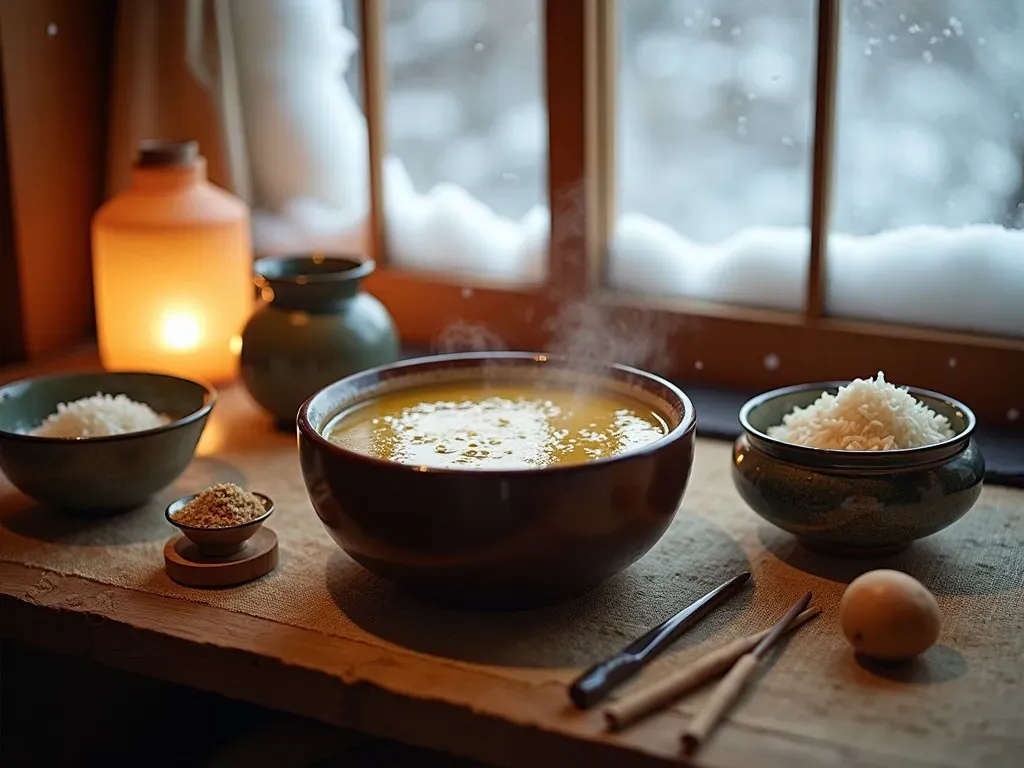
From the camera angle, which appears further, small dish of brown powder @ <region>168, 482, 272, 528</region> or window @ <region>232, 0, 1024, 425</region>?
window @ <region>232, 0, 1024, 425</region>

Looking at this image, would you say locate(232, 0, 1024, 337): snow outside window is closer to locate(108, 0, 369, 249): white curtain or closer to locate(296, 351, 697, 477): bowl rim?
locate(108, 0, 369, 249): white curtain

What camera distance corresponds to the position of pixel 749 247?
5.52ft

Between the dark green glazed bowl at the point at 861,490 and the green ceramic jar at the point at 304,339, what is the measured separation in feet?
1.90

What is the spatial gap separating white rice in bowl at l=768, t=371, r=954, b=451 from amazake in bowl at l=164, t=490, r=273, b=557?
0.56m

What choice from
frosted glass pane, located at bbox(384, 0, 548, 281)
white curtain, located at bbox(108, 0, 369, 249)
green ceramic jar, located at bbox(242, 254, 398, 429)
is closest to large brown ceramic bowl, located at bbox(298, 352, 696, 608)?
green ceramic jar, located at bbox(242, 254, 398, 429)

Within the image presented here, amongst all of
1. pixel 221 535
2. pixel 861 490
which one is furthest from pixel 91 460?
pixel 861 490

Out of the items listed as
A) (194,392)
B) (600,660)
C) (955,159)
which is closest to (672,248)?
(955,159)

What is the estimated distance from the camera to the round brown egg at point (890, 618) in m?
1.03

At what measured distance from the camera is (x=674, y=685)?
1000 mm

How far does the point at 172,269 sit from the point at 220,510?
621mm

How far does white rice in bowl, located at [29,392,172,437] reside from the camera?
137cm

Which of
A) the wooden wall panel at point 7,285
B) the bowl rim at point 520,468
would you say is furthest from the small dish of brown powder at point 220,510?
the wooden wall panel at point 7,285

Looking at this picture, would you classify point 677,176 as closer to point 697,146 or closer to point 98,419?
point 697,146

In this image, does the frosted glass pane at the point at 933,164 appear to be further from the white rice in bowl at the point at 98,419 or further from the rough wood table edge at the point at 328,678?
the white rice in bowl at the point at 98,419
